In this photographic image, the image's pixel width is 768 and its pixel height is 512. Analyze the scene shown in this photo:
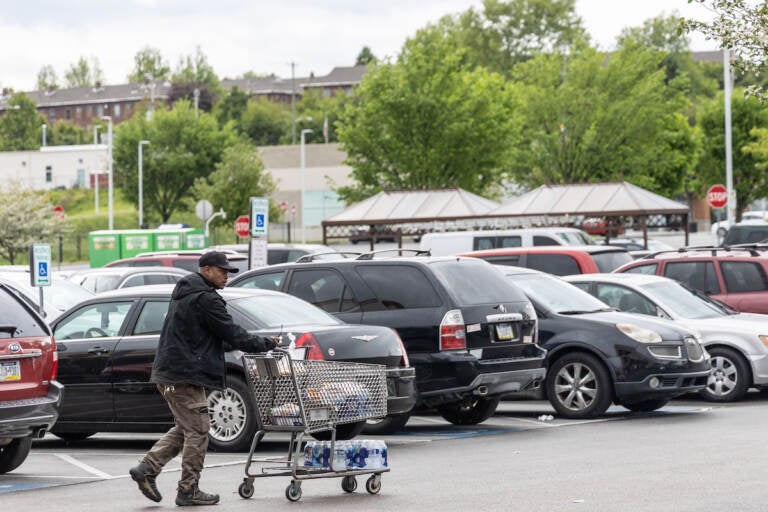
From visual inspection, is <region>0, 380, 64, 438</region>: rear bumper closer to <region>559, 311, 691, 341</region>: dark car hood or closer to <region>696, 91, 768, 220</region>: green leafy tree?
<region>559, 311, 691, 341</region>: dark car hood

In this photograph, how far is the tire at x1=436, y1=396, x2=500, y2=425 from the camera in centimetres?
1562

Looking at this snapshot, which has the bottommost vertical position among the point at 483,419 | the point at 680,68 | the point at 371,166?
the point at 483,419

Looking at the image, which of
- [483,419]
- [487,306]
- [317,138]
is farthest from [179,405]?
[317,138]

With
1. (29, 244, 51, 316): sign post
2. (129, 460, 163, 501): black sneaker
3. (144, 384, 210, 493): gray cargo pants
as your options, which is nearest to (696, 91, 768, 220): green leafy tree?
(29, 244, 51, 316): sign post

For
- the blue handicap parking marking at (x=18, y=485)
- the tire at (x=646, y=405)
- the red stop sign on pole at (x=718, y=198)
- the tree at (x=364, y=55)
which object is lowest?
the tire at (x=646, y=405)

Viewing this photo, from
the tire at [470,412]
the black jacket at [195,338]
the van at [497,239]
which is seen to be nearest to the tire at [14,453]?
the black jacket at [195,338]

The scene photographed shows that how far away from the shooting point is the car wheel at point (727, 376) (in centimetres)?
1755

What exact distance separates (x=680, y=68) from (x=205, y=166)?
55982mm

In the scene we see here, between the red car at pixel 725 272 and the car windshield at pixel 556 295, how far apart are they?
404 centimetres

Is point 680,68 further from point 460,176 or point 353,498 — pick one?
point 353,498

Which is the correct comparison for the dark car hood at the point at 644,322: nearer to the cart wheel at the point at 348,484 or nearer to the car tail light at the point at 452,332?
the car tail light at the point at 452,332

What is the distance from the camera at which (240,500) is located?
1012 cm

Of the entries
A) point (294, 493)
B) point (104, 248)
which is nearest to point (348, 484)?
point (294, 493)

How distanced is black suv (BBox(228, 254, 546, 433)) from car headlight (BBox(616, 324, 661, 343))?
1.24 m
